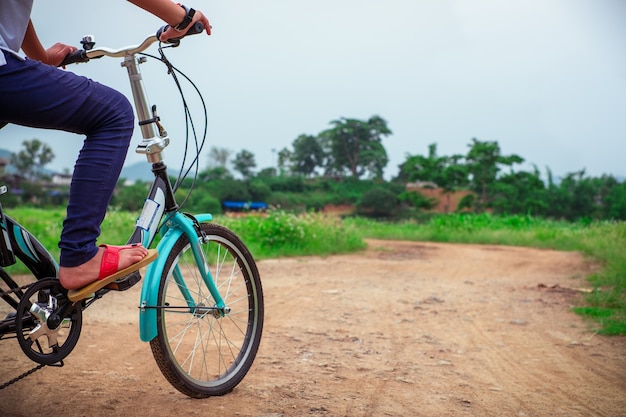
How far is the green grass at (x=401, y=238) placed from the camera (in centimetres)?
609

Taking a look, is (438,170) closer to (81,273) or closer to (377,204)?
(377,204)

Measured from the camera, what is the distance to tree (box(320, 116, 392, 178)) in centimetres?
2816

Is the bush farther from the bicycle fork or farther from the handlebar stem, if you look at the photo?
the handlebar stem

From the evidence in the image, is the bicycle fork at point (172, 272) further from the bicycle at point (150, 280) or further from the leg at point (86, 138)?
the leg at point (86, 138)

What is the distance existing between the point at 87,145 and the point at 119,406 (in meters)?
1.21

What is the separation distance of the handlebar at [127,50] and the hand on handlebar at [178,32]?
1 centimetres

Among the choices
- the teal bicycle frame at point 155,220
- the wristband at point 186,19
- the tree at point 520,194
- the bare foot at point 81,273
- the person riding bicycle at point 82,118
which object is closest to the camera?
the person riding bicycle at point 82,118

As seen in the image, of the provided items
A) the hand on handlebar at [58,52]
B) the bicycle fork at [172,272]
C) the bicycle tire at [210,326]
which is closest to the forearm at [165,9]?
the hand on handlebar at [58,52]

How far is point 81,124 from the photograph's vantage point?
88.8 inches

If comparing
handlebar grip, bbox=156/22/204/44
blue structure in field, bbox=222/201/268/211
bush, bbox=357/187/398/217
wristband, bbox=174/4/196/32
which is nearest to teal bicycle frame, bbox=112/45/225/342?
handlebar grip, bbox=156/22/204/44

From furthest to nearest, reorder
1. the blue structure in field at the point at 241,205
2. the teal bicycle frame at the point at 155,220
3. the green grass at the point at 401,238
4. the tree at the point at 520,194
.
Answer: the tree at the point at 520,194, the blue structure in field at the point at 241,205, the green grass at the point at 401,238, the teal bicycle frame at the point at 155,220

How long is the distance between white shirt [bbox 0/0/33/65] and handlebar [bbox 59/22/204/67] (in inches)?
19.6

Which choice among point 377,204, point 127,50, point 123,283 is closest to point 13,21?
point 127,50

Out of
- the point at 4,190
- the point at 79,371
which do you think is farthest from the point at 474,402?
the point at 4,190
